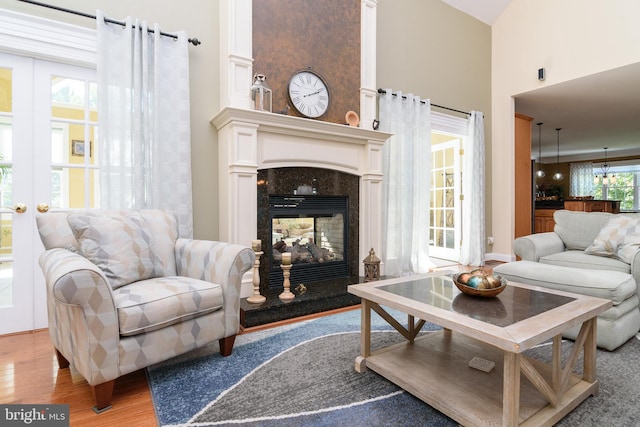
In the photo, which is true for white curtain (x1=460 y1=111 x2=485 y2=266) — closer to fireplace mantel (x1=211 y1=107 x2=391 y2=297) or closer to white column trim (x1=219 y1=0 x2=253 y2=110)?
fireplace mantel (x1=211 y1=107 x2=391 y2=297)

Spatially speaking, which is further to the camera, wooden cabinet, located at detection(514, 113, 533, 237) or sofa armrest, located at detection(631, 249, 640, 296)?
wooden cabinet, located at detection(514, 113, 533, 237)

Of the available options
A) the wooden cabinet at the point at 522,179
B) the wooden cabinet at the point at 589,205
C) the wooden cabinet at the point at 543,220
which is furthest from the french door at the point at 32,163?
the wooden cabinet at the point at 589,205

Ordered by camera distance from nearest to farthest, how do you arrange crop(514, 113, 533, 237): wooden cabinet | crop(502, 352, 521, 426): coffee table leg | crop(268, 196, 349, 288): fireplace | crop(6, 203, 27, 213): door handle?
1. crop(502, 352, 521, 426): coffee table leg
2. crop(6, 203, 27, 213): door handle
3. crop(268, 196, 349, 288): fireplace
4. crop(514, 113, 533, 237): wooden cabinet

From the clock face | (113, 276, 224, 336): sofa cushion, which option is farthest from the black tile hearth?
the clock face

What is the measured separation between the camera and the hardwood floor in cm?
144

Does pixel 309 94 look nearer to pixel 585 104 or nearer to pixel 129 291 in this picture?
pixel 129 291

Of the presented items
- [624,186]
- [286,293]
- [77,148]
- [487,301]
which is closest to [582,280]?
[487,301]

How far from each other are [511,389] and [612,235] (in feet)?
7.50

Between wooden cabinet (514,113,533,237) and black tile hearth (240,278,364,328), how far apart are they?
366 centimetres

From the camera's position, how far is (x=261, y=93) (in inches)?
115

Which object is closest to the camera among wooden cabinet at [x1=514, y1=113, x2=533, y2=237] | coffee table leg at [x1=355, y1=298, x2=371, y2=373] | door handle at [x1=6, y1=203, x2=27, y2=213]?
coffee table leg at [x1=355, y1=298, x2=371, y2=373]

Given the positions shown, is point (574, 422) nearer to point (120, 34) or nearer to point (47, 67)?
point (120, 34)

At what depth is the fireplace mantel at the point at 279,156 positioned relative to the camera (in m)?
2.81

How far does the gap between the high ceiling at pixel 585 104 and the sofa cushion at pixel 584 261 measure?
2.79 meters
